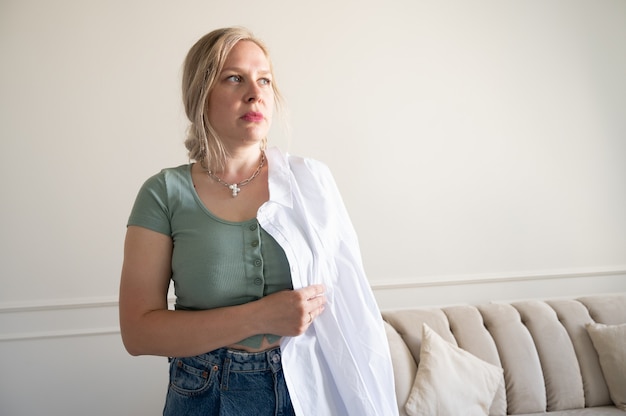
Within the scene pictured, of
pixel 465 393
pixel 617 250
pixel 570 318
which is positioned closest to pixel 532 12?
pixel 617 250

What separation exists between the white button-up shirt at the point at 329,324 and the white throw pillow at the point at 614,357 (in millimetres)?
1783

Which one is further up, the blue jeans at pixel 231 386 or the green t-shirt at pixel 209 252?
the green t-shirt at pixel 209 252

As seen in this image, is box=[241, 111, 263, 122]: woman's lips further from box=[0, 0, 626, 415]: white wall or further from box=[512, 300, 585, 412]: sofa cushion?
box=[512, 300, 585, 412]: sofa cushion

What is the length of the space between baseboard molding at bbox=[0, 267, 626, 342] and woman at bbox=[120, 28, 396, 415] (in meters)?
1.71

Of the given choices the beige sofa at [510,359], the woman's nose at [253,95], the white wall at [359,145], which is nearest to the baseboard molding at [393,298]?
the white wall at [359,145]

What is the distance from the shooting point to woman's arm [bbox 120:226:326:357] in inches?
32.7

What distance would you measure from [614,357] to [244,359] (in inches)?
81.4

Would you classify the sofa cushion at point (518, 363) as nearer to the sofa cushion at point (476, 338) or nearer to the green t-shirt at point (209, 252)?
the sofa cushion at point (476, 338)

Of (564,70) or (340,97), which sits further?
(564,70)

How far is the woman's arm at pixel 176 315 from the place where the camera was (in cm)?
83

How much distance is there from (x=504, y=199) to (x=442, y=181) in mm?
406

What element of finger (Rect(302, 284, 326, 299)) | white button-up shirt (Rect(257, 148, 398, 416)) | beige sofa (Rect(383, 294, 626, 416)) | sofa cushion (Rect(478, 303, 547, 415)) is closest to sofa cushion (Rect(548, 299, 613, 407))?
beige sofa (Rect(383, 294, 626, 416))

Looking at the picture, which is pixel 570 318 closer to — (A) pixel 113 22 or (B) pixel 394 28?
(B) pixel 394 28

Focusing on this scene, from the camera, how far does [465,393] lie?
2031 mm
